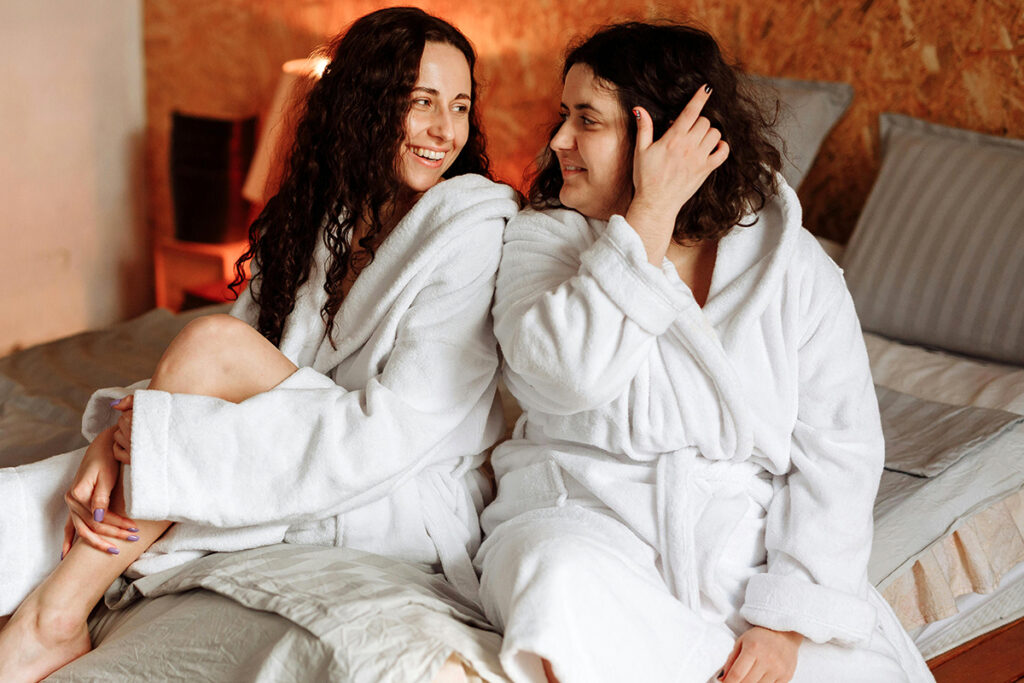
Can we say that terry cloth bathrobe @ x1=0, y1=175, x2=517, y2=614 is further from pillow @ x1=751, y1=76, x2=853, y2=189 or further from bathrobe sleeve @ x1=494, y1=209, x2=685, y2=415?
pillow @ x1=751, y1=76, x2=853, y2=189

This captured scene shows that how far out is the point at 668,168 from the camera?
131 cm

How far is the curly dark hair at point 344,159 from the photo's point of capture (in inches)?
62.8

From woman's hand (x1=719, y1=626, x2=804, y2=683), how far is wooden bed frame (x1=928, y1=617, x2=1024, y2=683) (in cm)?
52

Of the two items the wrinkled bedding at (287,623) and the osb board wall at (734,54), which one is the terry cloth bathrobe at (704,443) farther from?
the osb board wall at (734,54)

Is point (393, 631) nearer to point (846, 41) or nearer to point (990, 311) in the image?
point (990, 311)

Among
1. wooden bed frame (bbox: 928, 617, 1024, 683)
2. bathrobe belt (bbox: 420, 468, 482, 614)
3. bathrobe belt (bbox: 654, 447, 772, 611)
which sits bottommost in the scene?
wooden bed frame (bbox: 928, 617, 1024, 683)

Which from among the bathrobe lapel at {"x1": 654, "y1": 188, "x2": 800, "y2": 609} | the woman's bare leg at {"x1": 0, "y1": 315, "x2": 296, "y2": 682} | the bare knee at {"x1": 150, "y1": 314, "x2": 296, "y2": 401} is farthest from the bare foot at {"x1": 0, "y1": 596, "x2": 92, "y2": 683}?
the bathrobe lapel at {"x1": 654, "y1": 188, "x2": 800, "y2": 609}

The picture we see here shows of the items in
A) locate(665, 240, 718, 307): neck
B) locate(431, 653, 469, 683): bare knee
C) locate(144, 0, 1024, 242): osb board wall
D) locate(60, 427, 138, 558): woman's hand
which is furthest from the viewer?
locate(144, 0, 1024, 242): osb board wall

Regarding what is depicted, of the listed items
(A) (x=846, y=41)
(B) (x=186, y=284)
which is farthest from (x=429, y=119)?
(B) (x=186, y=284)

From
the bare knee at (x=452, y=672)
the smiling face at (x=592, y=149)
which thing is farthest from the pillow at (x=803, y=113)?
the bare knee at (x=452, y=672)

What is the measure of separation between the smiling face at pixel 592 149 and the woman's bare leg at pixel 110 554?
47 centimetres

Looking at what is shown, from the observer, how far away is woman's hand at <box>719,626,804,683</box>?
1241 millimetres

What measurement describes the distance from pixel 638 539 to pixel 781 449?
0.72 ft

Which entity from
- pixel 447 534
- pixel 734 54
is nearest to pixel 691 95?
pixel 447 534
